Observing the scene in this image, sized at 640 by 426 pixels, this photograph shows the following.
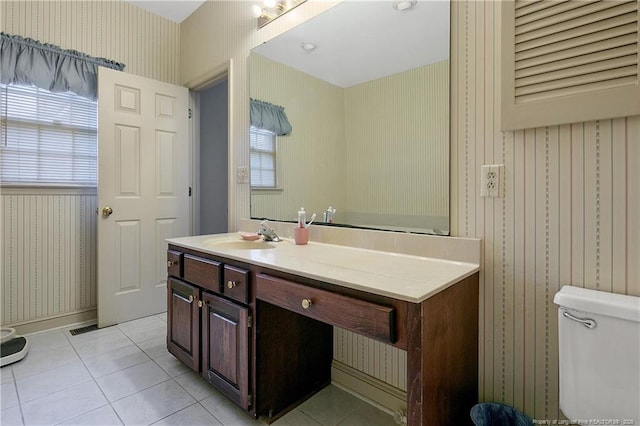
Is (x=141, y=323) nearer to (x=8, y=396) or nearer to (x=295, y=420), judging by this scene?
(x=8, y=396)

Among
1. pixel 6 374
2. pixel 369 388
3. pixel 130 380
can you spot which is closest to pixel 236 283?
pixel 369 388

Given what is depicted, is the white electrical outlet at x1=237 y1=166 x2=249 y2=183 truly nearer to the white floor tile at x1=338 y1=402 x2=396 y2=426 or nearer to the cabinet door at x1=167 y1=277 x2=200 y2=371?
the cabinet door at x1=167 y1=277 x2=200 y2=371

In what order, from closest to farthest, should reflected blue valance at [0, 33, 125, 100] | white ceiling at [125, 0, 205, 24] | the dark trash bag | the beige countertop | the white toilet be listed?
the white toilet < the beige countertop < the dark trash bag < reflected blue valance at [0, 33, 125, 100] < white ceiling at [125, 0, 205, 24]

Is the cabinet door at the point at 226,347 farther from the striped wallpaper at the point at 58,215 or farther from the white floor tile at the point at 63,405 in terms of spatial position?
the striped wallpaper at the point at 58,215

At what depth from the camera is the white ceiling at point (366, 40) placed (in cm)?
142

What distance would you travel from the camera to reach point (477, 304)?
4.25ft

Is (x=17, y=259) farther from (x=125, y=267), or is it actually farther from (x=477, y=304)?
(x=477, y=304)

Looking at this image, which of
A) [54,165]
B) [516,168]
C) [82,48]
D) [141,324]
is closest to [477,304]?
[516,168]

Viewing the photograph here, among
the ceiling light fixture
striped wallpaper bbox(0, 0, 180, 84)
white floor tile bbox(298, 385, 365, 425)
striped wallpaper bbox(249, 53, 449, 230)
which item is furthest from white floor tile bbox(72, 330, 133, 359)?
the ceiling light fixture

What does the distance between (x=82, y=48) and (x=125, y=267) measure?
5.71 ft

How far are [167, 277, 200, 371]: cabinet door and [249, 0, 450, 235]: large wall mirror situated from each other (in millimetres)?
715

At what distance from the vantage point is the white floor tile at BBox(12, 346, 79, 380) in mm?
1907

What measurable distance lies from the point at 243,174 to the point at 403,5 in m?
1.44

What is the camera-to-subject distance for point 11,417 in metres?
1.50
